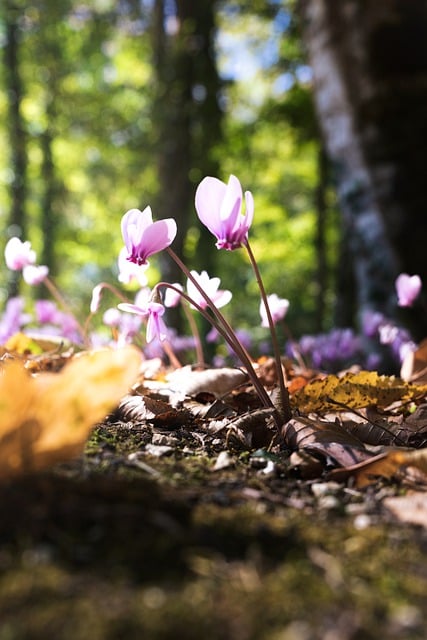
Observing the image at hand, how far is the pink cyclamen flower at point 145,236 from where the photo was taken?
171cm

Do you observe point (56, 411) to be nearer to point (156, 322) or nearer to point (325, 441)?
point (325, 441)

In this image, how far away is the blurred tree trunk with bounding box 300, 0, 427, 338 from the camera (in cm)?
564

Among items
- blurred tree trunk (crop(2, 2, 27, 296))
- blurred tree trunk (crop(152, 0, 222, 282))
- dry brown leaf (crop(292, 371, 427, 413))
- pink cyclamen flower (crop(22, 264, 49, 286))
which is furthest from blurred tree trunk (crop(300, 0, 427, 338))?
blurred tree trunk (crop(2, 2, 27, 296))

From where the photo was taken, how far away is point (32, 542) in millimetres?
885

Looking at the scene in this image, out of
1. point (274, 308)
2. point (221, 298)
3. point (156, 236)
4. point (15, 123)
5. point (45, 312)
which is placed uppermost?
point (15, 123)

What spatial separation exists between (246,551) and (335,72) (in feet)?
19.1

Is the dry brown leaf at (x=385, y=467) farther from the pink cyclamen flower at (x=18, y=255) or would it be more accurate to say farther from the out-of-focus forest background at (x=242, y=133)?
the out-of-focus forest background at (x=242, y=133)

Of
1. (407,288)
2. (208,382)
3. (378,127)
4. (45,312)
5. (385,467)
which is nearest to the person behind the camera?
(385,467)

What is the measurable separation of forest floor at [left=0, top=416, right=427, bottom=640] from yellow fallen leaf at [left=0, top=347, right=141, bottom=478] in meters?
0.05

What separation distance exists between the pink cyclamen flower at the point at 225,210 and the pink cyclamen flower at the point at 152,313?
31cm

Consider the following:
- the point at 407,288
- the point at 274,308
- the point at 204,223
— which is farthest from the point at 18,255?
the point at 407,288

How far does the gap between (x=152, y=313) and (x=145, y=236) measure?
24 centimetres

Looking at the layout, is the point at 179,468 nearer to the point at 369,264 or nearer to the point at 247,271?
the point at 369,264

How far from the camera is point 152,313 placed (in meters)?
1.85
